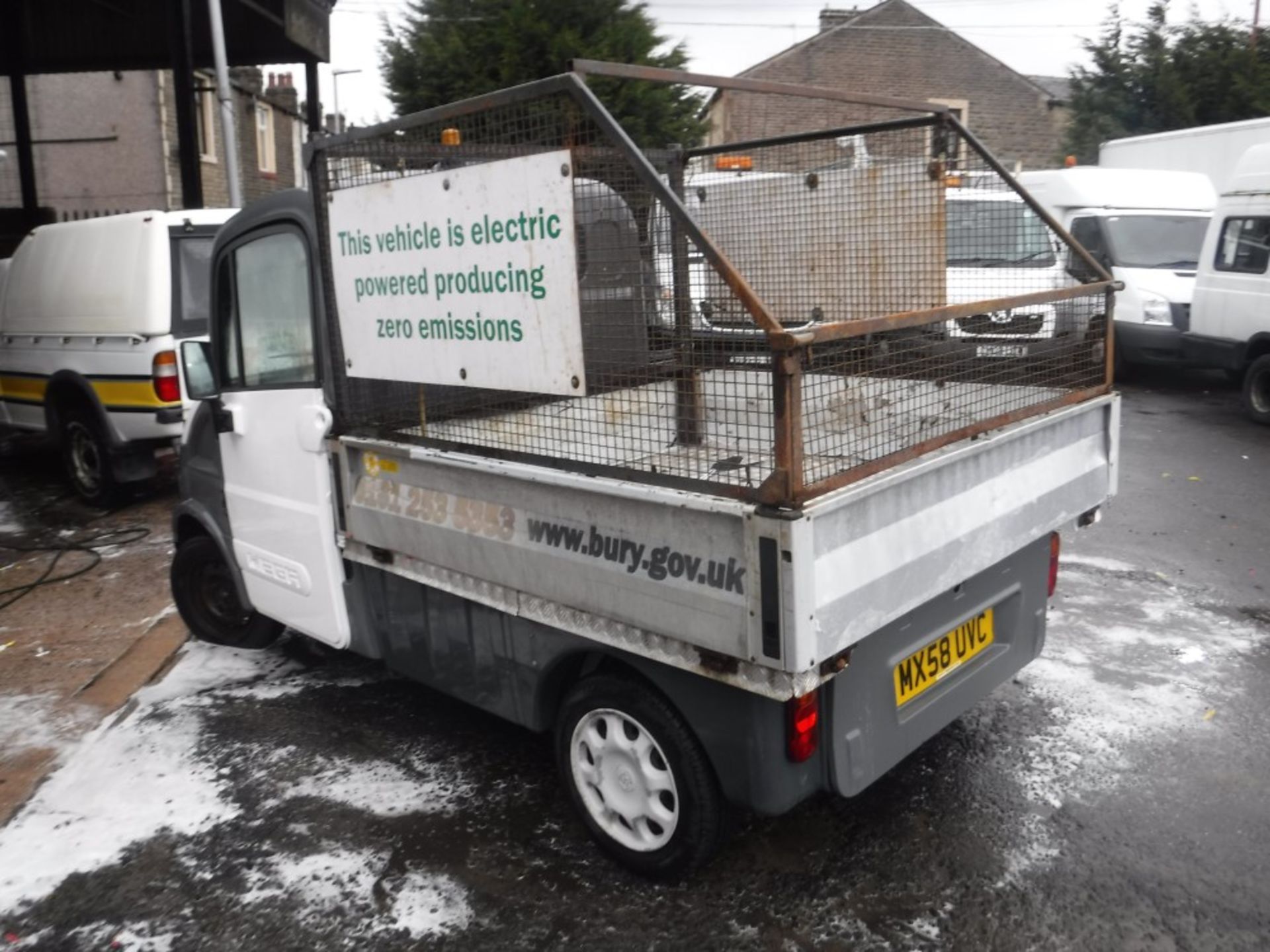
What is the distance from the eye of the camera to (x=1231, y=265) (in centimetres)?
1070

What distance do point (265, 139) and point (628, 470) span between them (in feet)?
95.8

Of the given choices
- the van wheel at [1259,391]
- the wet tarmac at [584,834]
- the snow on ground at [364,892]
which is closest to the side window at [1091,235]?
the van wheel at [1259,391]

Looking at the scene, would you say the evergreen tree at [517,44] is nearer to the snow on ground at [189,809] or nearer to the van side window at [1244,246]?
the van side window at [1244,246]

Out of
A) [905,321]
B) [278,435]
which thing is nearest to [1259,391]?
[905,321]

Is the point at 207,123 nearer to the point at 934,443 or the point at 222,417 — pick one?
the point at 222,417

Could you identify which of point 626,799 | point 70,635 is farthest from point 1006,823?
point 70,635

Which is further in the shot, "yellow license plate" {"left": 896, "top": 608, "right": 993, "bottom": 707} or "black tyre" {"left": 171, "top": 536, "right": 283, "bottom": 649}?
"black tyre" {"left": 171, "top": 536, "right": 283, "bottom": 649}

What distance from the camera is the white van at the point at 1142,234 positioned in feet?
40.0

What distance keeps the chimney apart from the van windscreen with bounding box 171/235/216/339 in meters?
26.5

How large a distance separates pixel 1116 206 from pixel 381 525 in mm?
11732

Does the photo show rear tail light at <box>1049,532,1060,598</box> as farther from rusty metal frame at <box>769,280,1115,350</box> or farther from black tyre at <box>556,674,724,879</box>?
black tyre at <box>556,674,724,879</box>

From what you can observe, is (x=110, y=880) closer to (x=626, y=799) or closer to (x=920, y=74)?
(x=626, y=799)

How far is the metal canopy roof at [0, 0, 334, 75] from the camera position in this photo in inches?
577

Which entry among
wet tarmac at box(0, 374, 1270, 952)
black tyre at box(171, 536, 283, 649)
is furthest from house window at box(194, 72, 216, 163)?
wet tarmac at box(0, 374, 1270, 952)
